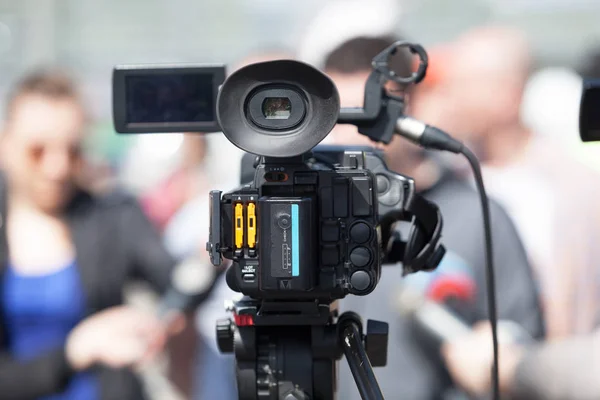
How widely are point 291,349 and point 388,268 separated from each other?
0.90 metres

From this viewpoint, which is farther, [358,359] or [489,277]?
[489,277]

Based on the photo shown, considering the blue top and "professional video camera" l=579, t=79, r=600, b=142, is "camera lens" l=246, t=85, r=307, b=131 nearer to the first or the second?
"professional video camera" l=579, t=79, r=600, b=142

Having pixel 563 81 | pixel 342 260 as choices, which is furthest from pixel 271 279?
pixel 563 81

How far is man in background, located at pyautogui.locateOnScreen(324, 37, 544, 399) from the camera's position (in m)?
2.25

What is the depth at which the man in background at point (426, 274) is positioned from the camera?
88.4 inches

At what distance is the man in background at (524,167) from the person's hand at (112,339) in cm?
97

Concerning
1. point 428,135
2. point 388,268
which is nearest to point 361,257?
point 428,135

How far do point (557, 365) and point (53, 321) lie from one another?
131 centimetres

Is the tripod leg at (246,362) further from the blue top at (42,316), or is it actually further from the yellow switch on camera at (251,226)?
the blue top at (42,316)

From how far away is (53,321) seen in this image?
2.63 m

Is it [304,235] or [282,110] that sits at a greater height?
[282,110]

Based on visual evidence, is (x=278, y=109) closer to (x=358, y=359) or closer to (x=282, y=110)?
(x=282, y=110)

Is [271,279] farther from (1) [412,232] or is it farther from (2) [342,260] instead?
(1) [412,232]

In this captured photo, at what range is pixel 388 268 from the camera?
2.32 m
